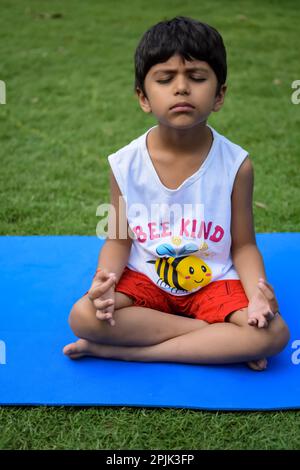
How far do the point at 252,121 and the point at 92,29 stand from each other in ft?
8.94

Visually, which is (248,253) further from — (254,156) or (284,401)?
(254,156)

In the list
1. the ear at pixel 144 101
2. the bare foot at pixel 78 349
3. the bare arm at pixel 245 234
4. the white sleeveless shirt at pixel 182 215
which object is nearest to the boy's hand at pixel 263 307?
the bare arm at pixel 245 234

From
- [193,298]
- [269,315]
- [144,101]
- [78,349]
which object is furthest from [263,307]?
[144,101]

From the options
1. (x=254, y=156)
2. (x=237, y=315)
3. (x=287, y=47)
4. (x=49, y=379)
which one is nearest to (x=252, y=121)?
(x=254, y=156)

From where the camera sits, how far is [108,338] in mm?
1668

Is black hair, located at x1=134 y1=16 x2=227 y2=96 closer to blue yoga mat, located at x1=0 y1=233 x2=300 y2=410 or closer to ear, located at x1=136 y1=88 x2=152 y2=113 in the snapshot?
ear, located at x1=136 y1=88 x2=152 y2=113

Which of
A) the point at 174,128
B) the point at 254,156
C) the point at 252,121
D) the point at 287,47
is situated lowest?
the point at 174,128

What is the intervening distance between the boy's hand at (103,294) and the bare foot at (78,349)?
0.41 feet

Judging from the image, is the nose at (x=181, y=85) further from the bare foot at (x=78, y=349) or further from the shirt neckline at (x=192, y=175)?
the bare foot at (x=78, y=349)

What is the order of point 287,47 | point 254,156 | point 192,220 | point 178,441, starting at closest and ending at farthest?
1. point 178,441
2. point 192,220
3. point 254,156
4. point 287,47

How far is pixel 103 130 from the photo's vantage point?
362cm

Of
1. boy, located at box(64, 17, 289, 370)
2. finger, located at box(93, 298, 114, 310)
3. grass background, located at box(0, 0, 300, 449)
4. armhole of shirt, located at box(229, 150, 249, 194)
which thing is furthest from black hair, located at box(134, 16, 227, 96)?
grass background, located at box(0, 0, 300, 449)

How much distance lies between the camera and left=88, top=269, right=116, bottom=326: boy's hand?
5.15ft

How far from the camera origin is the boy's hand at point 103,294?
61.8 inches
